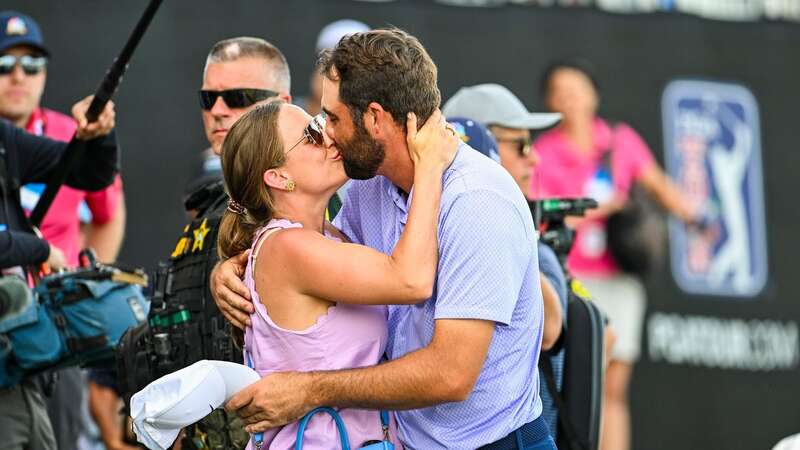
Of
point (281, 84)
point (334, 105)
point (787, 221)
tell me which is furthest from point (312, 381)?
point (787, 221)

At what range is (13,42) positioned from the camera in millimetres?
6414

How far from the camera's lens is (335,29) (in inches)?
308

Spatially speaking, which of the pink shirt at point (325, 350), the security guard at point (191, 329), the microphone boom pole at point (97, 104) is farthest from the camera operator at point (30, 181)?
the pink shirt at point (325, 350)

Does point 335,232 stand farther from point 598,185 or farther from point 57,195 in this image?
point 598,185

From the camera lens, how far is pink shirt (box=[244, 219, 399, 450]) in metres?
3.59

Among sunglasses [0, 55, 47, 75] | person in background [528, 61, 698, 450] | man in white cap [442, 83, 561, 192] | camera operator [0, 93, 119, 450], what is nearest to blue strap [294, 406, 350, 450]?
camera operator [0, 93, 119, 450]

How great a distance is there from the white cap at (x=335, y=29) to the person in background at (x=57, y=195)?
4.79ft

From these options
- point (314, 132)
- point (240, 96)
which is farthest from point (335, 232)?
point (240, 96)

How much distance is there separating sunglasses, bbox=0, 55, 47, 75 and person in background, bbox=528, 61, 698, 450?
3.12 m

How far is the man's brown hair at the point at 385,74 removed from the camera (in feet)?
11.7

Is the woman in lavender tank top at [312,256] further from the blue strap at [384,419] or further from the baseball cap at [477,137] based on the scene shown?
the baseball cap at [477,137]

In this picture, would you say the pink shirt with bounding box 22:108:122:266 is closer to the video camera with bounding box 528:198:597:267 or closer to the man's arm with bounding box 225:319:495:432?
the video camera with bounding box 528:198:597:267

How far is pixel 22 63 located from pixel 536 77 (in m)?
3.26

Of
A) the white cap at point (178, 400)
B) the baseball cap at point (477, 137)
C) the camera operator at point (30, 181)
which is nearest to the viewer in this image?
the white cap at point (178, 400)
